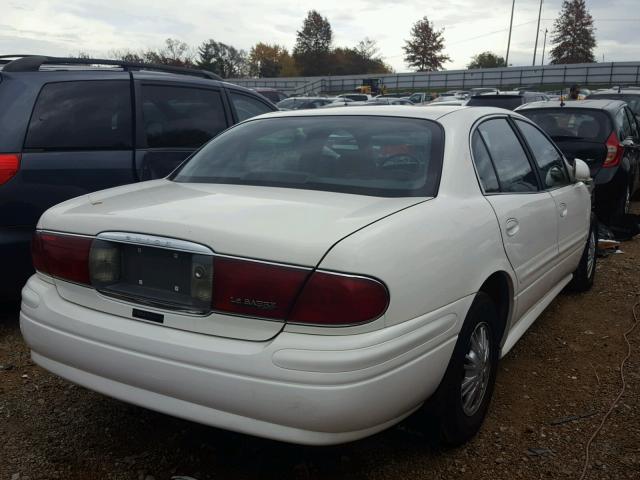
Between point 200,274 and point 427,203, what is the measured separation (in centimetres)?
95

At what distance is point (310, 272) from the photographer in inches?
76.7

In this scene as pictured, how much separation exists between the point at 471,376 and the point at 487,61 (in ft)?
314

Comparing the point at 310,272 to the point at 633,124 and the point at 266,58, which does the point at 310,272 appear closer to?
the point at 633,124

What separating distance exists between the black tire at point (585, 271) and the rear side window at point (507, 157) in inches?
59.0

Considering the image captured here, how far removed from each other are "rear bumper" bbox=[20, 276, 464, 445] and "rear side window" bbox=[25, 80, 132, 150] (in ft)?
6.83

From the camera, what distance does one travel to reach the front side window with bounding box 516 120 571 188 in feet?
12.3

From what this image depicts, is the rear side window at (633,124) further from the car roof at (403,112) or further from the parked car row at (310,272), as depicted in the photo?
the car roof at (403,112)

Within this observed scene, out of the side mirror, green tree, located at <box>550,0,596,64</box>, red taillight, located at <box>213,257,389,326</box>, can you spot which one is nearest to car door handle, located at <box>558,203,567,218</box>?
the side mirror

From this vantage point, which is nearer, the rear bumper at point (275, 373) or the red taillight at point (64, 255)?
the rear bumper at point (275, 373)

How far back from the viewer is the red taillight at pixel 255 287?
196 cm

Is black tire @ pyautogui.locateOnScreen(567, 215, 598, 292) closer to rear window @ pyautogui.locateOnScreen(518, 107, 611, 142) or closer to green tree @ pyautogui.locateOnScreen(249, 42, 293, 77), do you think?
rear window @ pyautogui.locateOnScreen(518, 107, 611, 142)

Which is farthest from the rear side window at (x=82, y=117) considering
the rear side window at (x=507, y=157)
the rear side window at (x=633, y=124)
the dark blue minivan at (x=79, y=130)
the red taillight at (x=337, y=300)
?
the rear side window at (x=633, y=124)

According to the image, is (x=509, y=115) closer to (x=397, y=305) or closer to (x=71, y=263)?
(x=397, y=305)

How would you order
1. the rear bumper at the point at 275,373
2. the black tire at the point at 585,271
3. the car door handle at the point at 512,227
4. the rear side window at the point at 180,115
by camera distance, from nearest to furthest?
the rear bumper at the point at 275,373 → the car door handle at the point at 512,227 → the rear side window at the point at 180,115 → the black tire at the point at 585,271
